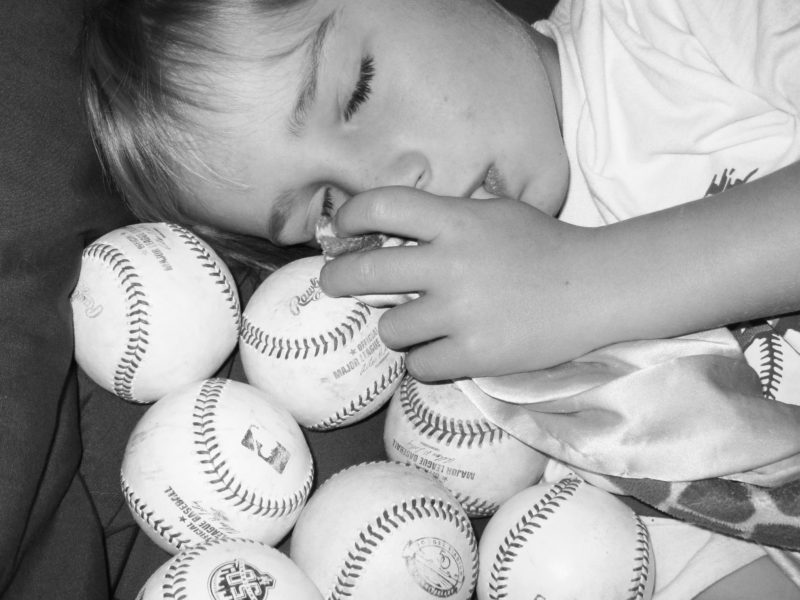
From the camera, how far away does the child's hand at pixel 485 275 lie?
1380mm

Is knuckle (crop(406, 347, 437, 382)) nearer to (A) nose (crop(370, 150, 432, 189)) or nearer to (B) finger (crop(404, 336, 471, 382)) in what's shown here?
(B) finger (crop(404, 336, 471, 382))

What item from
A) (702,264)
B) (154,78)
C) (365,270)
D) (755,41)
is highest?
(755,41)

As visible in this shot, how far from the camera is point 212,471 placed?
1.55 meters

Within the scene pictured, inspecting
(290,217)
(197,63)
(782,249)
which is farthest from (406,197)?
(782,249)

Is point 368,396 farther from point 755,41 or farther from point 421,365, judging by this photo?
point 755,41

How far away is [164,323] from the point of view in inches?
65.9

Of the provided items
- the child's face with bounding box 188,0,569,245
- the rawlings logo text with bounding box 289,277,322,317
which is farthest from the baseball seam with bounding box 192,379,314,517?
the child's face with bounding box 188,0,569,245

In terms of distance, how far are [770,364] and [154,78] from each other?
1272 mm

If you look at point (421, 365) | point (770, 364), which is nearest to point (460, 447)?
point (421, 365)

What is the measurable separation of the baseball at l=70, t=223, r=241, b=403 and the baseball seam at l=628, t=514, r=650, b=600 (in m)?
0.92

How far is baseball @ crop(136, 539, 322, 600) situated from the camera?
56.5 inches

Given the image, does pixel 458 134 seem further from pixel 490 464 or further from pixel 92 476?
pixel 92 476

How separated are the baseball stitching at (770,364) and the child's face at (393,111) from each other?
0.53 m

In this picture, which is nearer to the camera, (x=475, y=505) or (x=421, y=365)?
(x=421, y=365)
